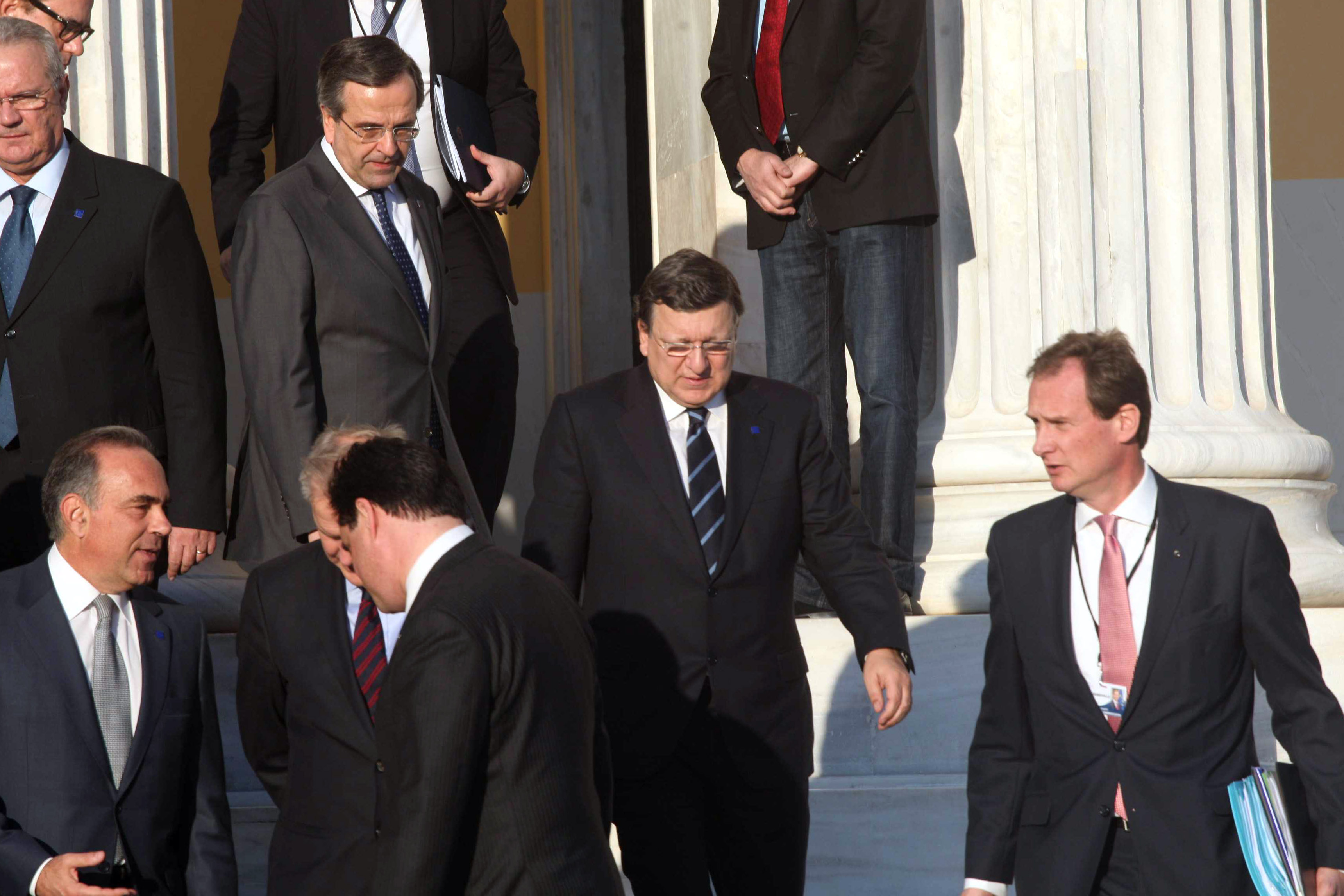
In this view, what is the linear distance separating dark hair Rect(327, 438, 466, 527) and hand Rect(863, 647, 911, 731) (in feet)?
3.87

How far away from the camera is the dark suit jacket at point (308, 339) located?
4.19 metres

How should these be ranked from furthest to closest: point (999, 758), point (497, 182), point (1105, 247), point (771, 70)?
point (1105, 247) → point (771, 70) → point (497, 182) → point (999, 758)

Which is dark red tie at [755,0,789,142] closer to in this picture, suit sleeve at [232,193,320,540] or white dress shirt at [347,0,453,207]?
white dress shirt at [347,0,453,207]

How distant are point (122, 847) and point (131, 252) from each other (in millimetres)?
1377

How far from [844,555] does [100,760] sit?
1608 mm

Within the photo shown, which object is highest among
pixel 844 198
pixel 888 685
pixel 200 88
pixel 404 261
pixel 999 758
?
pixel 200 88

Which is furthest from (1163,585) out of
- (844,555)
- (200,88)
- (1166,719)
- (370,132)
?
(200,88)

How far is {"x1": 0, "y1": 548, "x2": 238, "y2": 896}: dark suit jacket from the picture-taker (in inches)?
143

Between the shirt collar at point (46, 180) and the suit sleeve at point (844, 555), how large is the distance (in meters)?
1.79

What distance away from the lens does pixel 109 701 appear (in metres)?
3.76

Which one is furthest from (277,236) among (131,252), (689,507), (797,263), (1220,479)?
(1220,479)

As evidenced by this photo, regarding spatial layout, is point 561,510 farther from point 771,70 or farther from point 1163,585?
point 771,70

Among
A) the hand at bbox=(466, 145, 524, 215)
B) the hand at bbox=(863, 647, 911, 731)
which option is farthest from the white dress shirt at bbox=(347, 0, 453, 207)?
the hand at bbox=(863, 647, 911, 731)

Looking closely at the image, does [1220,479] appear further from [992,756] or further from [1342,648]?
[992,756]
